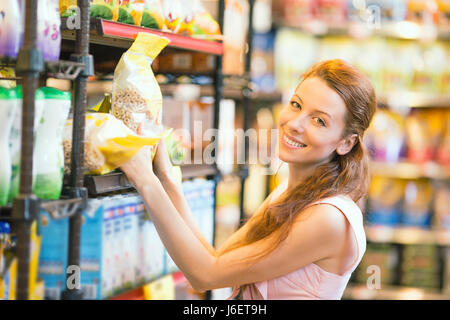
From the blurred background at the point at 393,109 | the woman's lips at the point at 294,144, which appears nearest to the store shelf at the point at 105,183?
the woman's lips at the point at 294,144

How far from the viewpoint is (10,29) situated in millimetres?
1327

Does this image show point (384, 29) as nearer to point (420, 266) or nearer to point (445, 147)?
point (445, 147)

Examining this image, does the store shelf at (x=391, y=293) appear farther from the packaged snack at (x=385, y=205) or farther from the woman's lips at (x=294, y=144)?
the woman's lips at (x=294, y=144)

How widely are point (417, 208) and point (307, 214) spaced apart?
2.57 metres

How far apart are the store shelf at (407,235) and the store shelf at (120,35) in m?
2.32

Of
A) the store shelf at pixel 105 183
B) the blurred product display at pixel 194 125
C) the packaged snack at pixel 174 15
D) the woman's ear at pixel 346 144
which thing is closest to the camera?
the blurred product display at pixel 194 125

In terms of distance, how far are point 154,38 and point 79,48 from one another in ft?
0.92

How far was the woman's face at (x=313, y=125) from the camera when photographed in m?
1.69

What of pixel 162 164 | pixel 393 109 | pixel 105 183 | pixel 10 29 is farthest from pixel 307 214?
pixel 393 109

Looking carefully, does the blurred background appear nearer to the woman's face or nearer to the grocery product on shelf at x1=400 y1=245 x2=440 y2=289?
the grocery product on shelf at x1=400 y1=245 x2=440 y2=289
